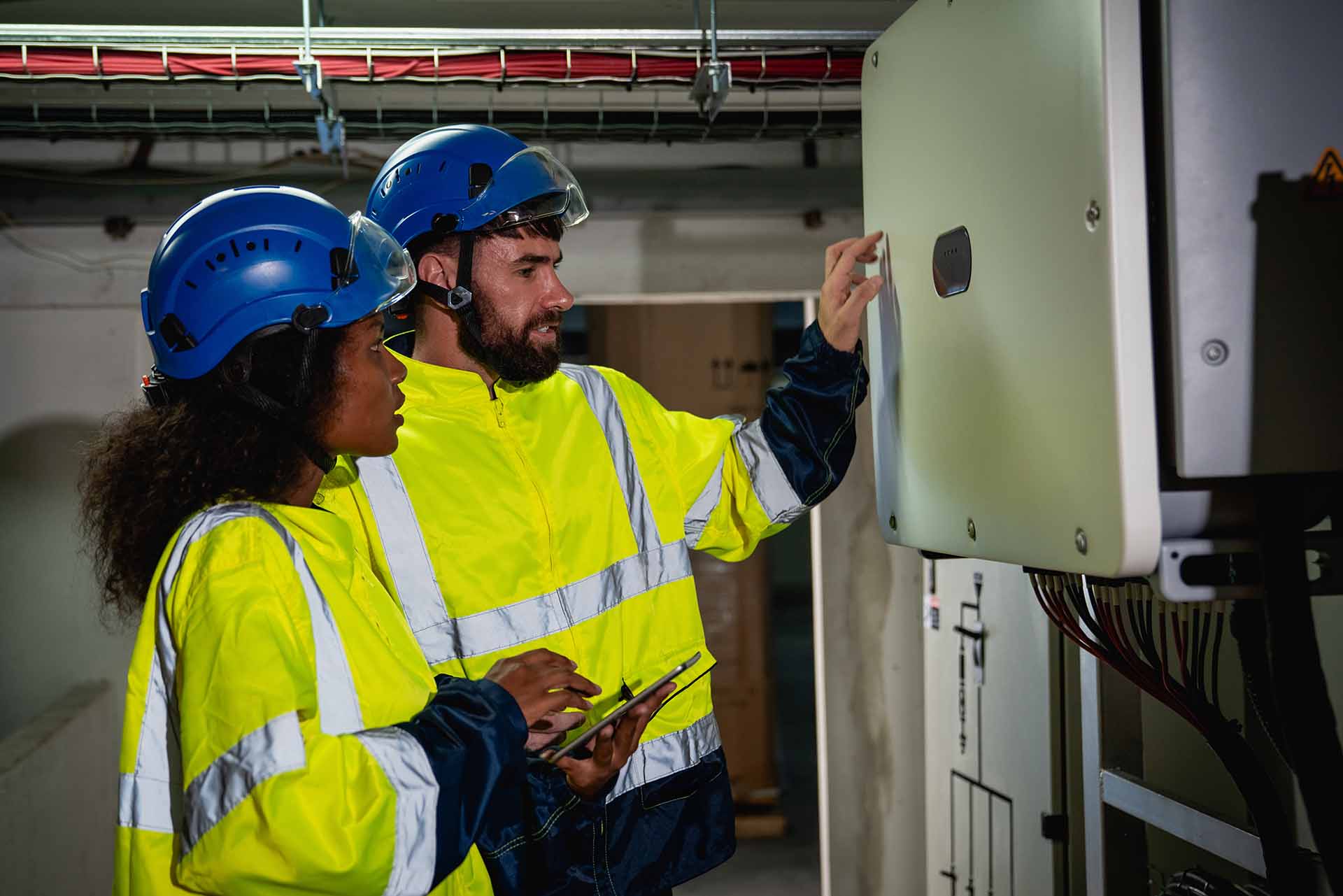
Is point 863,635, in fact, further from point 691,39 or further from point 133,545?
point 133,545

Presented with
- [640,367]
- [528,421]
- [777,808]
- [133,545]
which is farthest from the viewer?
[777,808]

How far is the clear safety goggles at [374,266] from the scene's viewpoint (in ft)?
3.36

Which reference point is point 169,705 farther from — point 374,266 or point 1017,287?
point 1017,287

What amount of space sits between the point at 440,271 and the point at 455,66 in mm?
1073

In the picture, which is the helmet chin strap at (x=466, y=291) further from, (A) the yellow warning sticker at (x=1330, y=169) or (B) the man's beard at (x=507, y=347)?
(A) the yellow warning sticker at (x=1330, y=169)

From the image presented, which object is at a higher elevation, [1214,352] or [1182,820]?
[1214,352]

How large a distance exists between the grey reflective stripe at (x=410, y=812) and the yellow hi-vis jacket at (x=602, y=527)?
39cm

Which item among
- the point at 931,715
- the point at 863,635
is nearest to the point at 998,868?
the point at 931,715

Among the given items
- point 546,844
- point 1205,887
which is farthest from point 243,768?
point 1205,887

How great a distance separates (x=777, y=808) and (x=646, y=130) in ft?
9.36

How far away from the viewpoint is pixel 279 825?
80 centimetres

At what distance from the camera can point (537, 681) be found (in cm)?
103

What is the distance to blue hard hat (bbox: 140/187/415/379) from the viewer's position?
98 cm

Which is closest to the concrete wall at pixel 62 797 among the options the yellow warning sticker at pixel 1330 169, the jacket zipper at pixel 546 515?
the jacket zipper at pixel 546 515
